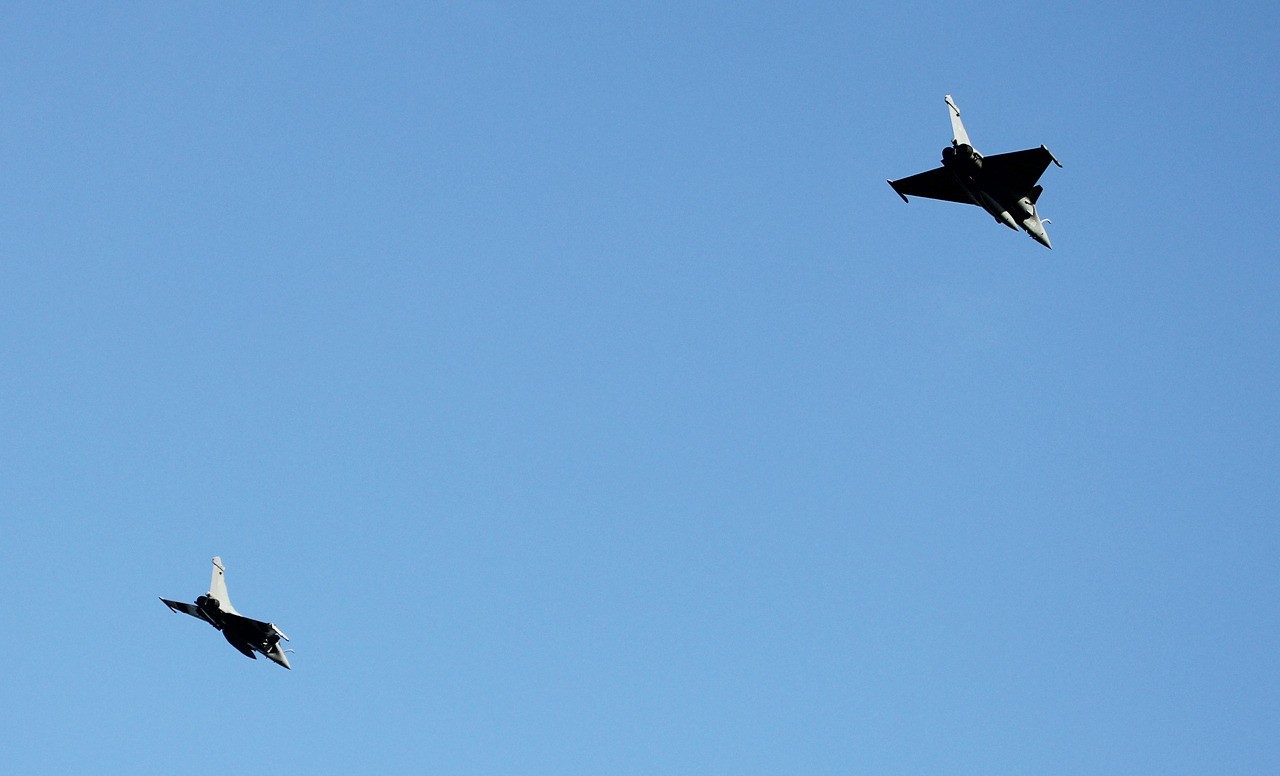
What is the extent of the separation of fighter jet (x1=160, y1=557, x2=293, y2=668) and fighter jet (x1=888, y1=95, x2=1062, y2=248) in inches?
1637

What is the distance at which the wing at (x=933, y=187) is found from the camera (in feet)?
207

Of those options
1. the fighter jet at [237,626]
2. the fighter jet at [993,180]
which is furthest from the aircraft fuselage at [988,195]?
the fighter jet at [237,626]

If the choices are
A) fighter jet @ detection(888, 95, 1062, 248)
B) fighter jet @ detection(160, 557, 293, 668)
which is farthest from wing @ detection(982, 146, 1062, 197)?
fighter jet @ detection(160, 557, 293, 668)

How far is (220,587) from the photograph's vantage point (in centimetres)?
7588

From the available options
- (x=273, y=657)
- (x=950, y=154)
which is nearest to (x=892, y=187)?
(x=950, y=154)

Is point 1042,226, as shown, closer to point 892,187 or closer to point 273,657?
point 892,187

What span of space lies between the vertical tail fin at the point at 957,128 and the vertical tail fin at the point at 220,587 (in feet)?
146

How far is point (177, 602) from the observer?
7256cm

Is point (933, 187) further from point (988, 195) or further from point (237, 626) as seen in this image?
point (237, 626)

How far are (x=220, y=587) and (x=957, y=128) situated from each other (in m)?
48.0

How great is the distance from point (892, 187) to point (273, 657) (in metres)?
42.0

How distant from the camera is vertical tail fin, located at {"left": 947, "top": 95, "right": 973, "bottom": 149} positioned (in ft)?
196

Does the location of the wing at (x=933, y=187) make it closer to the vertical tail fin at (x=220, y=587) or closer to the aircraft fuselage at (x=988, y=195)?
the aircraft fuselage at (x=988, y=195)

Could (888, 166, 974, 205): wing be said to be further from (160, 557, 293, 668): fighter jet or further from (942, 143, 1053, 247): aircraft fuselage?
(160, 557, 293, 668): fighter jet
